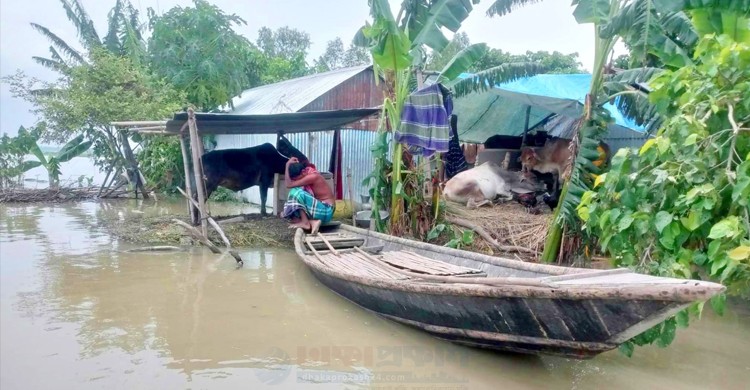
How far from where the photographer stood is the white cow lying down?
8.29 m

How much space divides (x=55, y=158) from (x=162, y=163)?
289cm

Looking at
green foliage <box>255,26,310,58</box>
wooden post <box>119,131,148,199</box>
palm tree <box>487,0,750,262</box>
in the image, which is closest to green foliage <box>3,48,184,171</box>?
wooden post <box>119,131,148,199</box>

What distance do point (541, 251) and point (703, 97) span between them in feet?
10.1

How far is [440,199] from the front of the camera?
7.36 metres

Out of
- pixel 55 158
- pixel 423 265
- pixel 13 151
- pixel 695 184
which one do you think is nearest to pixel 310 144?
pixel 423 265

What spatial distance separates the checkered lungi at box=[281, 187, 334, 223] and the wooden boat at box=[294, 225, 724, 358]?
82.0 inches

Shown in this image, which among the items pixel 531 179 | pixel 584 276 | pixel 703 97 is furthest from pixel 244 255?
pixel 703 97

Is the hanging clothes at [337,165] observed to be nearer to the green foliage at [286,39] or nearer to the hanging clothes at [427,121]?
the hanging clothes at [427,121]

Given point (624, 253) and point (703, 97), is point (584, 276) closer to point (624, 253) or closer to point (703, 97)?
point (624, 253)

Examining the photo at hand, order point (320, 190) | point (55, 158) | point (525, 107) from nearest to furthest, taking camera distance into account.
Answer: point (320, 190) → point (525, 107) → point (55, 158)

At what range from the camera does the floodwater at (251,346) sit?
375cm

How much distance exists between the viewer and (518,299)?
11.0ft

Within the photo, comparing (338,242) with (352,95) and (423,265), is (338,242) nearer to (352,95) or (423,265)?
(423,265)

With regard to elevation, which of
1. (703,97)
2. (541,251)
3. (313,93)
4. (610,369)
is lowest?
(610,369)
